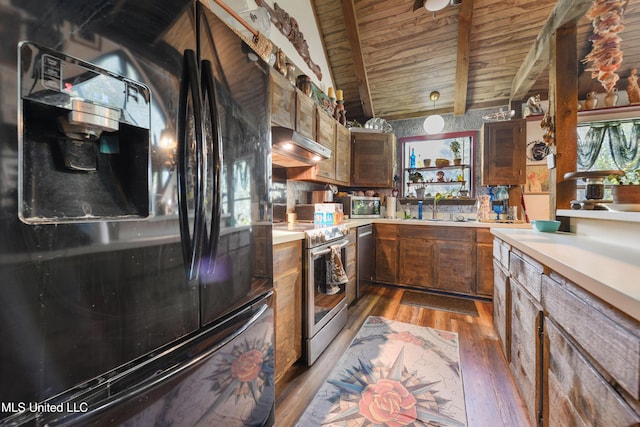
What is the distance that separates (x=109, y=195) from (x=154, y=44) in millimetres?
403

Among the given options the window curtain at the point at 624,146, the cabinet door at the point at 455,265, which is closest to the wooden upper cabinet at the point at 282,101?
the cabinet door at the point at 455,265

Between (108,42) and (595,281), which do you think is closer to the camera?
(108,42)

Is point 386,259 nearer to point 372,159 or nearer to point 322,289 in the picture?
point 372,159

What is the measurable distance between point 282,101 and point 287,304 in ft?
5.13

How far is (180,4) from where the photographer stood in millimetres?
727

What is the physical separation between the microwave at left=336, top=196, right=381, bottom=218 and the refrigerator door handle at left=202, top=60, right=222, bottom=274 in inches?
108

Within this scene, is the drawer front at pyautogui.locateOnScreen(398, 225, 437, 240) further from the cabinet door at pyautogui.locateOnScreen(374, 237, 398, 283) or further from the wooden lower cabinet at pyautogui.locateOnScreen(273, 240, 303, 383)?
the wooden lower cabinet at pyautogui.locateOnScreen(273, 240, 303, 383)

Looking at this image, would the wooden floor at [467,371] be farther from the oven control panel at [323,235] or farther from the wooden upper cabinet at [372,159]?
the wooden upper cabinet at [372,159]

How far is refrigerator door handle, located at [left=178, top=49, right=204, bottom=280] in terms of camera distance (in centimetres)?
73

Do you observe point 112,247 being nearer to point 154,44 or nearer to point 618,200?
point 154,44

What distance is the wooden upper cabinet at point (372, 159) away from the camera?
12.3 feet

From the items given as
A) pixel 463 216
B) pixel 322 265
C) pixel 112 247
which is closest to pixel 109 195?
pixel 112 247

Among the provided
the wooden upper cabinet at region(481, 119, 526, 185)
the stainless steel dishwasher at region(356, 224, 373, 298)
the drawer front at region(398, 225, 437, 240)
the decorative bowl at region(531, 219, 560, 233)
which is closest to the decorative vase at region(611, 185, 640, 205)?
the decorative bowl at region(531, 219, 560, 233)

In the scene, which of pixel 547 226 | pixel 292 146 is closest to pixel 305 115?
pixel 292 146
